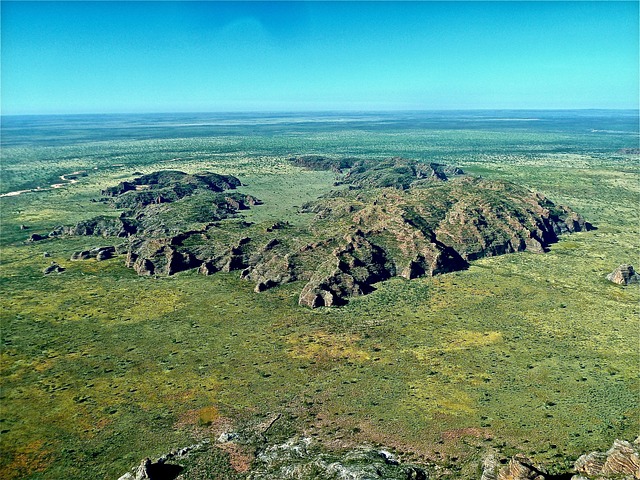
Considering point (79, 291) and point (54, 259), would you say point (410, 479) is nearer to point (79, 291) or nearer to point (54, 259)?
point (79, 291)

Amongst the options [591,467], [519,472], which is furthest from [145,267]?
[591,467]

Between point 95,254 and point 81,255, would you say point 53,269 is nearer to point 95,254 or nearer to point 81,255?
point 81,255

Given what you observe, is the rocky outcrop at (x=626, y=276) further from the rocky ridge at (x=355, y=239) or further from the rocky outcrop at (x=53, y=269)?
the rocky outcrop at (x=53, y=269)

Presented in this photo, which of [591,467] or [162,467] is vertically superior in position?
[591,467]

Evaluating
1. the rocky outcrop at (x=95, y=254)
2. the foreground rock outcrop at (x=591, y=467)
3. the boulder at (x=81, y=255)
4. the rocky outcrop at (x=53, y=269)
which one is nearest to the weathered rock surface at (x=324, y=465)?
the foreground rock outcrop at (x=591, y=467)

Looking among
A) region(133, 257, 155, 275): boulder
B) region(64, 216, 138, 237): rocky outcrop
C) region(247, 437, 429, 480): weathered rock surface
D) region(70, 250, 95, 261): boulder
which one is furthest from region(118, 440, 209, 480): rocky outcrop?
region(64, 216, 138, 237): rocky outcrop

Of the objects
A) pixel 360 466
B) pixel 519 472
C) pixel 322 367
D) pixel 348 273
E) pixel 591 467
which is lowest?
pixel 322 367
